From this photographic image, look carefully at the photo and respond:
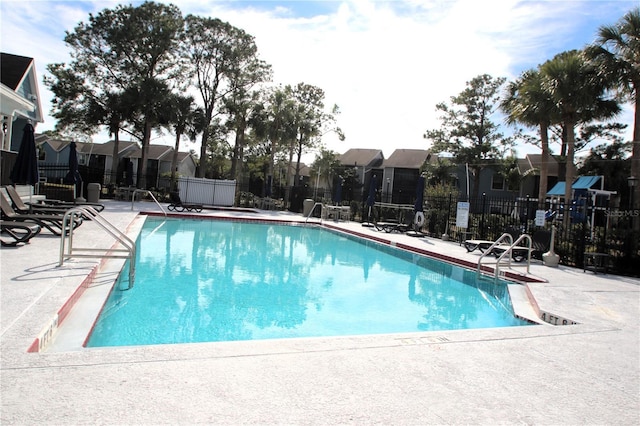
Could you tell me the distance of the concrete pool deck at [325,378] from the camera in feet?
8.54

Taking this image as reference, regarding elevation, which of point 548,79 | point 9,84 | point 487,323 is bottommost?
point 487,323

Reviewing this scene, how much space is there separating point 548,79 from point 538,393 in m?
14.8

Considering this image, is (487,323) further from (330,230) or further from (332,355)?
(330,230)

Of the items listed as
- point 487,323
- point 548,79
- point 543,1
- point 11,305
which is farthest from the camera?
point 548,79

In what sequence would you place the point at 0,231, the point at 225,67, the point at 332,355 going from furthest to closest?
the point at 225,67 < the point at 0,231 < the point at 332,355

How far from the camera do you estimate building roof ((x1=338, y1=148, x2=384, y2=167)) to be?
4416 cm

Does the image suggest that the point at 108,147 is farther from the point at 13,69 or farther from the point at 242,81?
the point at 13,69

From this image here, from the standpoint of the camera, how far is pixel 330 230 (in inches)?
736

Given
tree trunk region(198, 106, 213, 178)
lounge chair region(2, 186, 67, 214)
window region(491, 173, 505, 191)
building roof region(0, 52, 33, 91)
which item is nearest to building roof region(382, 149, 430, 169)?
window region(491, 173, 505, 191)

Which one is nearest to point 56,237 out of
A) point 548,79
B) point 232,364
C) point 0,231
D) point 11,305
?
point 0,231

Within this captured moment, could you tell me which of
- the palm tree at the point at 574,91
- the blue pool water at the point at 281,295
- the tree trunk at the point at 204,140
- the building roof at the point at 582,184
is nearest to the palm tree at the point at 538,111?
the palm tree at the point at 574,91

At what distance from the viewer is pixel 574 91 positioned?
571 inches

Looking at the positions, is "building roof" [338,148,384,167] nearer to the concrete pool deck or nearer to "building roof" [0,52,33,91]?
"building roof" [0,52,33,91]

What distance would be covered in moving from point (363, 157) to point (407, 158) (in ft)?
17.3
